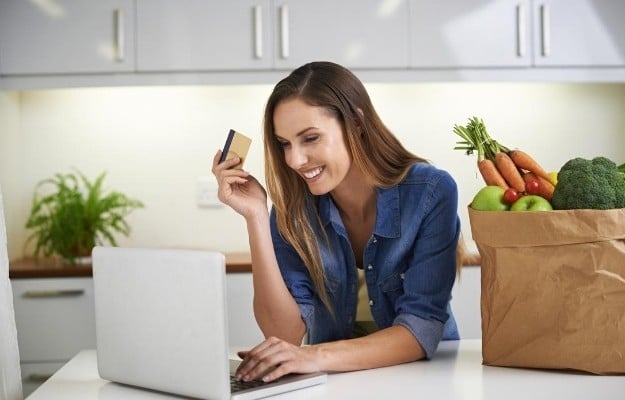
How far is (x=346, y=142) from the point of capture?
1.85 metres

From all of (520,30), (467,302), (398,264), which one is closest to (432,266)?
(398,264)

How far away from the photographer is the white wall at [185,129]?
3.59m

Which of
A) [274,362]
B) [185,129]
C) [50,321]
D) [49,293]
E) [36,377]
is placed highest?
[185,129]

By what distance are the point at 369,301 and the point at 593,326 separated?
1.94ft

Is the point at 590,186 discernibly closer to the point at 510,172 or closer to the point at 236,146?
the point at 510,172

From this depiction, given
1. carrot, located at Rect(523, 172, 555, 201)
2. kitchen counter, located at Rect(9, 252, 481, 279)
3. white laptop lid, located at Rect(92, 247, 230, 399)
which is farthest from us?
kitchen counter, located at Rect(9, 252, 481, 279)

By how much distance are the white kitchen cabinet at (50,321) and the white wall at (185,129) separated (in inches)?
20.0

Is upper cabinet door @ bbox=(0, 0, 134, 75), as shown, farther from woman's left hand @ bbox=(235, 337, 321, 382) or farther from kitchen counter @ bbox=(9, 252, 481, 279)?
woman's left hand @ bbox=(235, 337, 321, 382)

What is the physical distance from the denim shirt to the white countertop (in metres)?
0.15

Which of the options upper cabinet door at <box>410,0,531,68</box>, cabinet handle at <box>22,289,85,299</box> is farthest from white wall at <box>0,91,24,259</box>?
upper cabinet door at <box>410,0,531,68</box>

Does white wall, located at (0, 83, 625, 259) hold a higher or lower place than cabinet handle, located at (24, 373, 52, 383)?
higher

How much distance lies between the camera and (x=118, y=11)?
131 inches

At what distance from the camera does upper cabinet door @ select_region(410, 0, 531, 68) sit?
3.33m

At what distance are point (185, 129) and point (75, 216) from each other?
597mm
